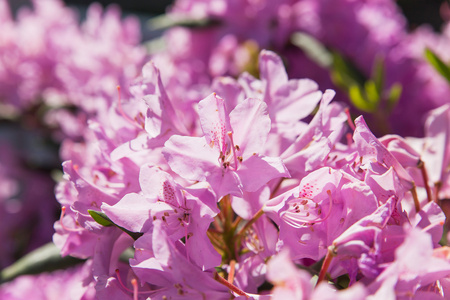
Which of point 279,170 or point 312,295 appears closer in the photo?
point 312,295

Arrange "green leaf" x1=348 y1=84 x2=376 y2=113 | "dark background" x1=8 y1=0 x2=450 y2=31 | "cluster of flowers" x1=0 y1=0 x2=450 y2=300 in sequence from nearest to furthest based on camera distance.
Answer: "cluster of flowers" x1=0 y1=0 x2=450 y2=300, "green leaf" x1=348 y1=84 x2=376 y2=113, "dark background" x1=8 y1=0 x2=450 y2=31

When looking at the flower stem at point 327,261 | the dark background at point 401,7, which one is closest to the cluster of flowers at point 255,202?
the flower stem at point 327,261

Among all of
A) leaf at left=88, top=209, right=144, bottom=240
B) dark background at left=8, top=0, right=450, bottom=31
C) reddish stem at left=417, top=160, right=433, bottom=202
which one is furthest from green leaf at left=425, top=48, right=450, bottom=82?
dark background at left=8, top=0, right=450, bottom=31

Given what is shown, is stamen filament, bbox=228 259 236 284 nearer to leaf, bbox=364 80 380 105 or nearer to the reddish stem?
the reddish stem

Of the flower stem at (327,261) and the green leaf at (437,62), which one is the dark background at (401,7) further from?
the flower stem at (327,261)

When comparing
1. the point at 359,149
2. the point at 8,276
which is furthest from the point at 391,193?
the point at 8,276

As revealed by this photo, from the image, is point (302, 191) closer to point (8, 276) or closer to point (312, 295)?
point (312, 295)
